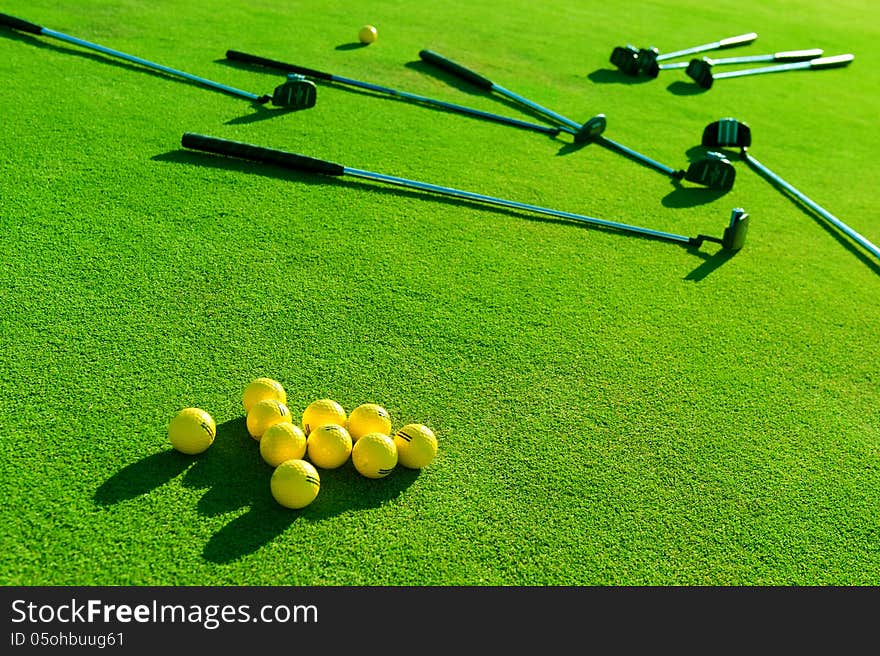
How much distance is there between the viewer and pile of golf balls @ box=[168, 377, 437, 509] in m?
3.28

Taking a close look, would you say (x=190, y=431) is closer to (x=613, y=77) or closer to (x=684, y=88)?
(x=613, y=77)

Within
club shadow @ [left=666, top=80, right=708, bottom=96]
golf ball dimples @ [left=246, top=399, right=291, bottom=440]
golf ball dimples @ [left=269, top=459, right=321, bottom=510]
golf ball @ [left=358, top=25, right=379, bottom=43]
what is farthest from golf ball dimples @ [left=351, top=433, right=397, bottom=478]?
club shadow @ [left=666, top=80, right=708, bottom=96]

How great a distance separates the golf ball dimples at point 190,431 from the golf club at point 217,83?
387 cm

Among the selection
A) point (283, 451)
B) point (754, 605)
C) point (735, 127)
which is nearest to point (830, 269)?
point (735, 127)

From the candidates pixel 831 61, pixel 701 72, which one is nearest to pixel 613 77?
Answer: pixel 701 72

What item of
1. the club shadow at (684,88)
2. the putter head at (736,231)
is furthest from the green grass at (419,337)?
the club shadow at (684,88)

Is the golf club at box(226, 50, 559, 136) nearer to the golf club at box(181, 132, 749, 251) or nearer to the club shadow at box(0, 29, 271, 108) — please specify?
the club shadow at box(0, 29, 271, 108)

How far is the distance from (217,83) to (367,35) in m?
2.12

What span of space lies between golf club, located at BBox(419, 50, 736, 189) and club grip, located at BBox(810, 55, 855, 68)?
474 centimetres

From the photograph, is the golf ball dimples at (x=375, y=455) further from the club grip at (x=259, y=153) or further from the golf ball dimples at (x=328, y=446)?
the club grip at (x=259, y=153)

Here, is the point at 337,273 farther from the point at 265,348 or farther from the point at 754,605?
the point at 754,605

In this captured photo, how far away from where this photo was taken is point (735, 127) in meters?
7.12

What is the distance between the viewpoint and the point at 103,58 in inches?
282

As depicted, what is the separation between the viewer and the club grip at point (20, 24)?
7.31 m
